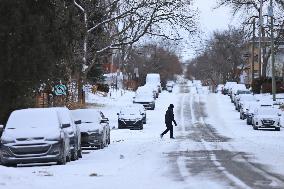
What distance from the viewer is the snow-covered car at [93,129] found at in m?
28.0

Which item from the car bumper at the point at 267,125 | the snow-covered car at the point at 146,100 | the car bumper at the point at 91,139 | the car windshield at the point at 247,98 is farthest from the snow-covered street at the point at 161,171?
the snow-covered car at the point at 146,100

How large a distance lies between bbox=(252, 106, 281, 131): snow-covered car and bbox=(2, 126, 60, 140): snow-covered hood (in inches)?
1131

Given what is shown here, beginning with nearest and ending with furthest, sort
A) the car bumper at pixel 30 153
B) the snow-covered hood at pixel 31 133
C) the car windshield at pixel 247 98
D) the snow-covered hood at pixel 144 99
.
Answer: the car bumper at pixel 30 153, the snow-covered hood at pixel 31 133, the car windshield at pixel 247 98, the snow-covered hood at pixel 144 99

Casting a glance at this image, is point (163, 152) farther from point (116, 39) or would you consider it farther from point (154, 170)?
point (116, 39)

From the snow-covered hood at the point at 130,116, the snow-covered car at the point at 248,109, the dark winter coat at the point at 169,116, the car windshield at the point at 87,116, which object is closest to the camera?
the car windshield at the point at 87,116

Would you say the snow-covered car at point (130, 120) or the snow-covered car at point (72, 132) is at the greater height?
the snow-covered car at point (72, 132)

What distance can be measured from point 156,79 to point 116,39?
1888 inches

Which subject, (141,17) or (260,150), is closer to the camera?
(260,150)

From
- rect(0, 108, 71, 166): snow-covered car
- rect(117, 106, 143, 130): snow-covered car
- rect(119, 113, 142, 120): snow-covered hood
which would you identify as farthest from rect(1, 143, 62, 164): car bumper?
rect(119, 113, 142, 120): snow-covered hood

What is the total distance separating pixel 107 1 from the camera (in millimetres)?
59438

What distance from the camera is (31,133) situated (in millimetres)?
19484

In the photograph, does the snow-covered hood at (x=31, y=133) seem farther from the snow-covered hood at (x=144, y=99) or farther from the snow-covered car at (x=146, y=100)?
the snow-covered hood at (x=144, y=99)

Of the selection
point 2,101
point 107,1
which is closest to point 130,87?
point 107,1

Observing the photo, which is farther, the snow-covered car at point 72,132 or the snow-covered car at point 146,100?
the snow-covered car at point 146,100
